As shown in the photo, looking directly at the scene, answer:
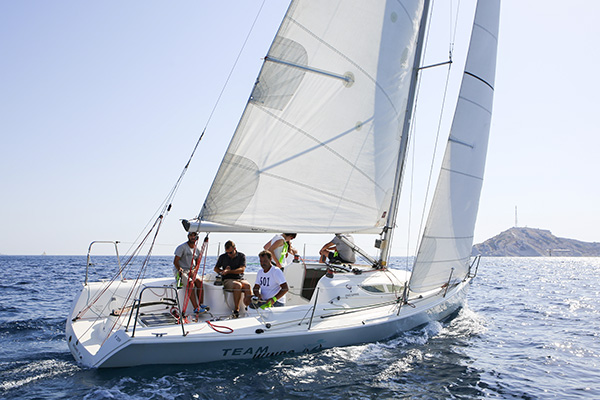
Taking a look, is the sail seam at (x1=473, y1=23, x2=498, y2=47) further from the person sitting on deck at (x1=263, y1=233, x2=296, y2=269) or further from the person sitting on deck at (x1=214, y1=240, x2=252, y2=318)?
the person sitting on deck at (x1=214, y1=240, x2=252, y2=318)

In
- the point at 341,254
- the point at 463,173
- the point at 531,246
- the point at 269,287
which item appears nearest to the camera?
the point at 269,287

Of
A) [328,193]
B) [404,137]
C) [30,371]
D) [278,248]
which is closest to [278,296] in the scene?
[278,248]

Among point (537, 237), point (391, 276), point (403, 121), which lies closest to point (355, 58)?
point (403, 121)

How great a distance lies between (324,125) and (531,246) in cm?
16604

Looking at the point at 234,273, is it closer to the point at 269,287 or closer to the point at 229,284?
the point at 229,284

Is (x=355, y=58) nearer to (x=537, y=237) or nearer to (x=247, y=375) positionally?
(x=247, y=375)

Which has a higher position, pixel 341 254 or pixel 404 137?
pixel 404 137

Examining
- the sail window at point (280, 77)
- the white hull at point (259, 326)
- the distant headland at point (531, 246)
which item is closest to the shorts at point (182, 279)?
the white hull at point (259, 326)

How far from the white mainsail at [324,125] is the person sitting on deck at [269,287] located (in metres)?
0.75

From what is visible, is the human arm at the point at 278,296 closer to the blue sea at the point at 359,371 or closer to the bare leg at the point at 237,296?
the bare leg at the point at 237,296

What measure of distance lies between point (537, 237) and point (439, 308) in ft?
557

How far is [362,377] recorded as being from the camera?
5812 millimetres

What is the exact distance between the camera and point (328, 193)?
775 centimetres

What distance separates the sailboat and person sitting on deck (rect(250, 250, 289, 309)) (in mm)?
242
